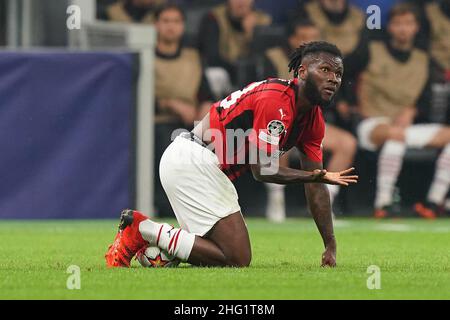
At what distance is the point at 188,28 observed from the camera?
16094 millimetres

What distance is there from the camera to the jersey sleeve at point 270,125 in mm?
8125

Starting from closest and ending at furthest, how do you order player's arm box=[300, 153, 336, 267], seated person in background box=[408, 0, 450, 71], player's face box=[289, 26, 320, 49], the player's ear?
the player's ear < player's arm box=[300, 153, 336, 267] < player's face box=[289, 26, 320, 49] < seated person in background box=[408, 0, 450, 71]

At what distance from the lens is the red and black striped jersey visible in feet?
26.8

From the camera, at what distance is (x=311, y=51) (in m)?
8.47

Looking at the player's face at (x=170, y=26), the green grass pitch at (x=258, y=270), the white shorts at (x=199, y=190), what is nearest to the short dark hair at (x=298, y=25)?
the player's face at (x=170, y=26)

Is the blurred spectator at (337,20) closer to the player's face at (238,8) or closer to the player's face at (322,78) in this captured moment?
the player's face at (238,8)

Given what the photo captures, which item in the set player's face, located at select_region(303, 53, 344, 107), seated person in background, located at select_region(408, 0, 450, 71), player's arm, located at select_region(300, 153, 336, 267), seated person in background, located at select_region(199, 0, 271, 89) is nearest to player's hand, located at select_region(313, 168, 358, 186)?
player's face, located at select_region(303, 53, 344, 107)

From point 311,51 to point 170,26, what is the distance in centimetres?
747

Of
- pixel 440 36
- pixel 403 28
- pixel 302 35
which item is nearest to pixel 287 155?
pixel 302 35

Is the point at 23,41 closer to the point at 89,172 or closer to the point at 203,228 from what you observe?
the point at 89,172

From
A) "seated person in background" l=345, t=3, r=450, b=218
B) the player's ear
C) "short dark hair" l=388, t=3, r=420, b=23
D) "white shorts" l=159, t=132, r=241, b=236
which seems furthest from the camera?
"short dark hair" l=388, t=3, r=420, b=23

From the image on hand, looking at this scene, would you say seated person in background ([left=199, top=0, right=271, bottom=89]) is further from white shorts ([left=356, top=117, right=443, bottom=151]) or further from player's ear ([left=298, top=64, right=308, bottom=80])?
player's ear ([left=298, top=64, right=308, bottom=80])

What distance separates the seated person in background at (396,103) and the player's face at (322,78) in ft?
25.3

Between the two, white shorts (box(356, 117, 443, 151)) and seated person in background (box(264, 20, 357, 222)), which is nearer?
seated person in background (box(264, 20, 357, 222))
